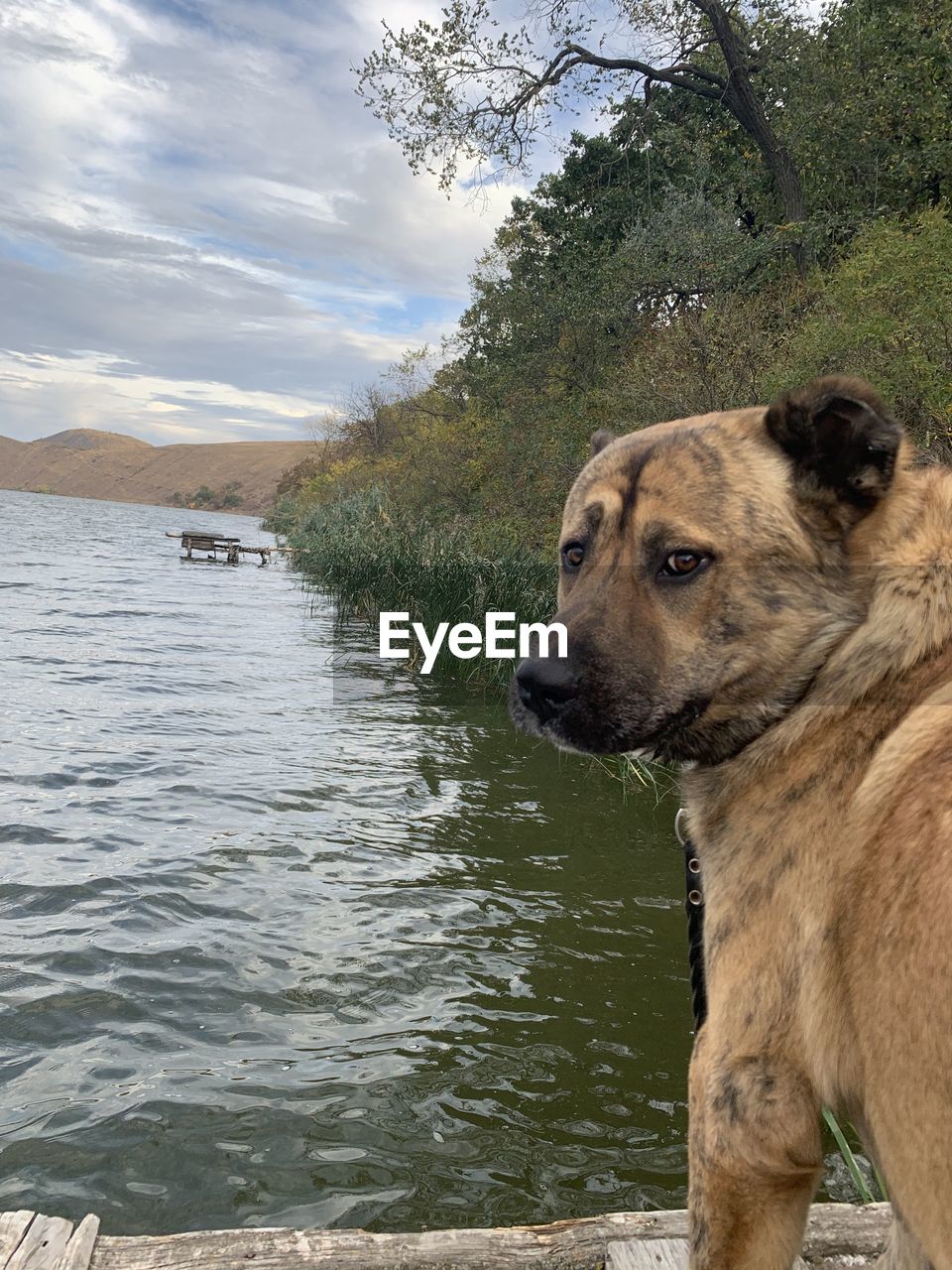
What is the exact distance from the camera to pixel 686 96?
27141mm

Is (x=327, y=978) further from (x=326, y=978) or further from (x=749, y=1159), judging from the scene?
(x=749, y=1159)

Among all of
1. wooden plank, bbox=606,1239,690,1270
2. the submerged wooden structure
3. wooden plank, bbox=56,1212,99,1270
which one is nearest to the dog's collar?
wooden plank, bbox=606,1239,690,1270

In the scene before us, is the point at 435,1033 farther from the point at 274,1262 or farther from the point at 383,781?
the point at 383,781

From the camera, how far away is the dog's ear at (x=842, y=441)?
2.34 metres

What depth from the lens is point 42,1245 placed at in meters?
2.58

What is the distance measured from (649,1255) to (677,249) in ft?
68.7

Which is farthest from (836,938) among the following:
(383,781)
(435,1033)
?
(383,781)

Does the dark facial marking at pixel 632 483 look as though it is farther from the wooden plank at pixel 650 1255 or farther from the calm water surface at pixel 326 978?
the calm water surface at pixel 326 978

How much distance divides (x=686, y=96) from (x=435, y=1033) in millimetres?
28882

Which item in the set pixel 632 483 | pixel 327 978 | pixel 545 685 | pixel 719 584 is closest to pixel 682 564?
pixel 719 584

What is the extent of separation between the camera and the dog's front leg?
192 centimetres

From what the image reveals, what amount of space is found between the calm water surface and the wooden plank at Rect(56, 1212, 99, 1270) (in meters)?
1.14

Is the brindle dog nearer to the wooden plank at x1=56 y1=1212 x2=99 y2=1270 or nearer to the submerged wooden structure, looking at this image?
the wooden plank at x1=56 y1=1212 x2=99 y2=1270

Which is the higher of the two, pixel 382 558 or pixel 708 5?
pixel 708 5
